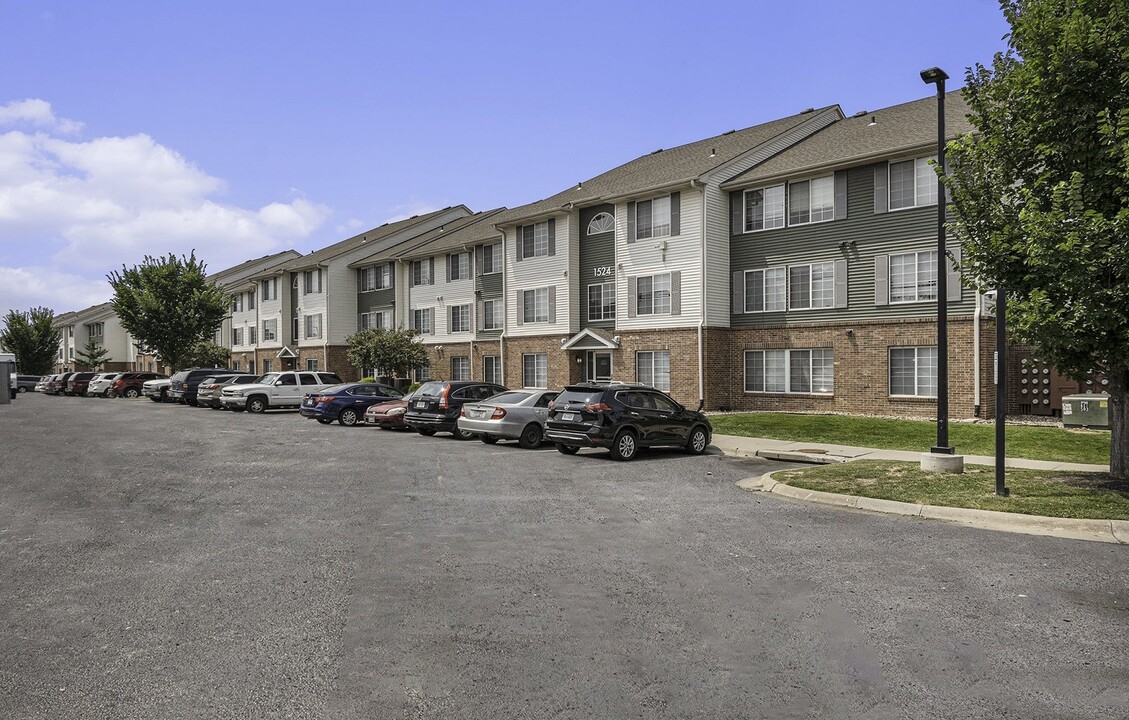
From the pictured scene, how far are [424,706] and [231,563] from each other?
3988 millimetres

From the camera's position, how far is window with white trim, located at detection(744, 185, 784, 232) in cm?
2830

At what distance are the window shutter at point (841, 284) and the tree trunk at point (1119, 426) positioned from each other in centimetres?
1446

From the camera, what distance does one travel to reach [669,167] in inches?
1284

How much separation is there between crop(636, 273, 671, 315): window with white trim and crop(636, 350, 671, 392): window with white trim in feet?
5.37

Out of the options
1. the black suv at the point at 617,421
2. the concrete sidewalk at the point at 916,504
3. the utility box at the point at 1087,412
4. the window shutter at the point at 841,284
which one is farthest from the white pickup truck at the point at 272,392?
the utility box at the point at 1087,412

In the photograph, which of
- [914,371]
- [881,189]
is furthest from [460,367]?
[914,371]

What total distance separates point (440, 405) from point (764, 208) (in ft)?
48.1

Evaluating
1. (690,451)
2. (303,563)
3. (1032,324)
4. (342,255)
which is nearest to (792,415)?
(690,451)

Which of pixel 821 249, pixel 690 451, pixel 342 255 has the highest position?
pixel 342 255

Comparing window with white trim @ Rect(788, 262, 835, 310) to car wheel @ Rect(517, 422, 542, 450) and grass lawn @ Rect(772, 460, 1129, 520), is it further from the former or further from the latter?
grass lawn @ Rect(772, 460, 1129, 520)

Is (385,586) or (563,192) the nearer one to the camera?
(385,586)

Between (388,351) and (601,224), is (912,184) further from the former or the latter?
(388,351)

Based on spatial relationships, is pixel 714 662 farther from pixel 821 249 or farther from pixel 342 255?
pixel 342 255

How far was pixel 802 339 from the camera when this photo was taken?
27.3 m
